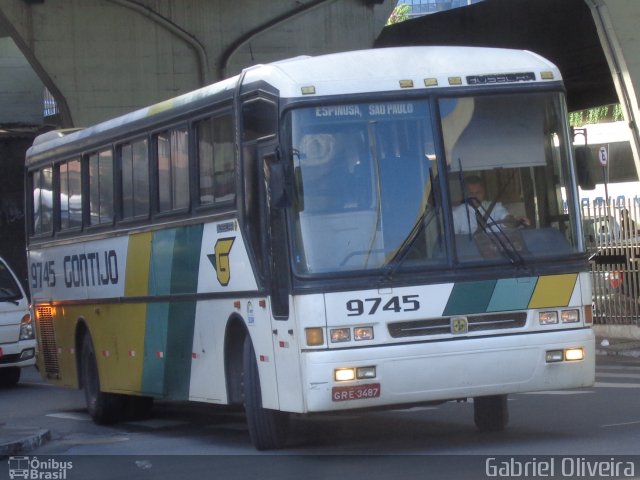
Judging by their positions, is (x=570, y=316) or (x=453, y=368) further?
(x=570, y=316)

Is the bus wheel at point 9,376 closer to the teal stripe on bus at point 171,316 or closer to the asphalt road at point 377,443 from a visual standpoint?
the asphalt road at point 377,443

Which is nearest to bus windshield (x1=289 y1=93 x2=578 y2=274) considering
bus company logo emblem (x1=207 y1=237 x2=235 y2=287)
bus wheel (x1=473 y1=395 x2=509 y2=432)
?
bus company logo emblem (x1=207 y1=237 x2=235 y2=287)

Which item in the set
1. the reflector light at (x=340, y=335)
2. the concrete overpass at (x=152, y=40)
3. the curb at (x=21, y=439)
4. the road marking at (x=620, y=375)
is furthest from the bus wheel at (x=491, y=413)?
the concrete overpass at (x=152, y=40)

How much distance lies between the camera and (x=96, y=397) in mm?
15164

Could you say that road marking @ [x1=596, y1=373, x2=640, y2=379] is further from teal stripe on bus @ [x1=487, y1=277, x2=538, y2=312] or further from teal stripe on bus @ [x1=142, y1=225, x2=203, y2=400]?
teal stripe on bus @ [x1=487, y1=277, x2=538, y2=312]

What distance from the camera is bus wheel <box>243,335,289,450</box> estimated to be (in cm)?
1070

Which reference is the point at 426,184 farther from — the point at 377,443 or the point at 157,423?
the point at 157,423

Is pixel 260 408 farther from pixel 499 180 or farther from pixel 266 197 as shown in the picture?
pixel 499 180

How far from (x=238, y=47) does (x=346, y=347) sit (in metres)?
20.0

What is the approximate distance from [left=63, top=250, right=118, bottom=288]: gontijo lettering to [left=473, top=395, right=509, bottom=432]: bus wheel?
186 inches

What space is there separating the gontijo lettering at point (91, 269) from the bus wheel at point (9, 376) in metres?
5.38

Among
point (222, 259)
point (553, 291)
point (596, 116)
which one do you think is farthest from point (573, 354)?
point (596, 116)

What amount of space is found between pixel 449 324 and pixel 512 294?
1.88ft

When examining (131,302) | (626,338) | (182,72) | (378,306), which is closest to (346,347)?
(378,306)
